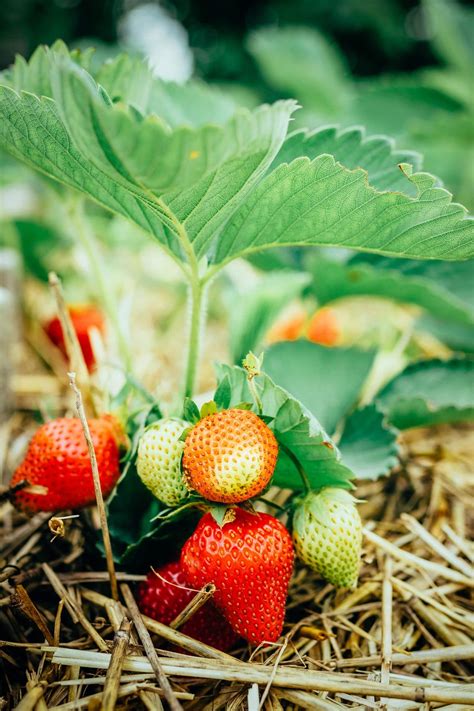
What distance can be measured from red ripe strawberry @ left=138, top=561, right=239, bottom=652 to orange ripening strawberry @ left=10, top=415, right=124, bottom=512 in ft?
0.39

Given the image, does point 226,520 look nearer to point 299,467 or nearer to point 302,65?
point 299,467

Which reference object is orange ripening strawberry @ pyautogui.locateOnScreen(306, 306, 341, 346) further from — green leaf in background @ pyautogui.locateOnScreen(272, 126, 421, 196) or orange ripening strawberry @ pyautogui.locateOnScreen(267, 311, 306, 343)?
green leaf in background @ pyautogui.locateOnScreen(272, 126, 421, 196)

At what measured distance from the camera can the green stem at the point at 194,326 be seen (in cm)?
73

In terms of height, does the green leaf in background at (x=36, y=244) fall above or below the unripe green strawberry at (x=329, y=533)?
above

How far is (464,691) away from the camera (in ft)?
1.95

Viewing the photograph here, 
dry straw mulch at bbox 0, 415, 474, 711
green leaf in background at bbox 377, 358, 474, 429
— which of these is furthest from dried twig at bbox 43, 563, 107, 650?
green leaf in background at bbox 377, 358, 474, 429

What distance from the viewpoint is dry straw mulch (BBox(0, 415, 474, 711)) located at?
585mm

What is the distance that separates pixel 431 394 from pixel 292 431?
16.9 inches

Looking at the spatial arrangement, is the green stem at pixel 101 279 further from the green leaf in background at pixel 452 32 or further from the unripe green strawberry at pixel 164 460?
the green leaf in background at pixel 452 32

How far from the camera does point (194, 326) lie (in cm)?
76

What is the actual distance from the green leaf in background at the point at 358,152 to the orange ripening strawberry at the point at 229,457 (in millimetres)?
347

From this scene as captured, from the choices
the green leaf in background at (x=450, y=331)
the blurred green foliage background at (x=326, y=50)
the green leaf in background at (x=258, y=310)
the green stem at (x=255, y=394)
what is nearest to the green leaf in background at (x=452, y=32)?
the blurred green foliage background at (x=326, y=50)

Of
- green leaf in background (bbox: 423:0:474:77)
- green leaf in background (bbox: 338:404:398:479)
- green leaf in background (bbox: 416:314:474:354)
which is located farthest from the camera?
green leaf in background (bbox: 423:0:474:77)

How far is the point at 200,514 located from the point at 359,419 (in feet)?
0.86
